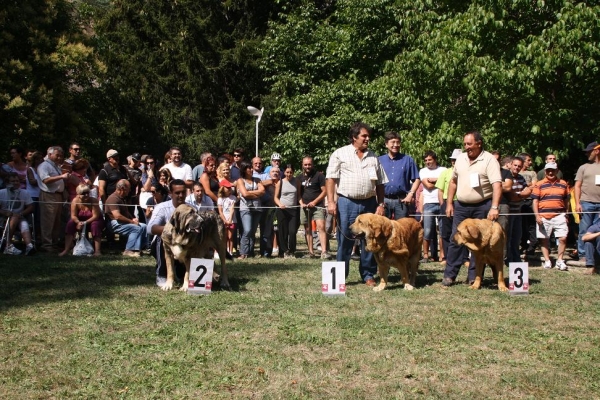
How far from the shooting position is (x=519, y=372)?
5070 millimetres

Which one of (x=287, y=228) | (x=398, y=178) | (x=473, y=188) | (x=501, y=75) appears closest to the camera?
(x=473, y=188)

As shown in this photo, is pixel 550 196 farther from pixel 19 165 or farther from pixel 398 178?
pixel 19 165

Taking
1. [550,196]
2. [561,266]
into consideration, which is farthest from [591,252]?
[550,196]

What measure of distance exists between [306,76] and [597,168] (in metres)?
14.8

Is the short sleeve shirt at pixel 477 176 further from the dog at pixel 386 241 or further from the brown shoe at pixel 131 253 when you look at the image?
the brown shoe at pixel 131 253

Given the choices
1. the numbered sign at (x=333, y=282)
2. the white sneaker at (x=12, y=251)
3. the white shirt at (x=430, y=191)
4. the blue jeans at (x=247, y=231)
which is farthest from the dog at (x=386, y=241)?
the white sneaker at (x=12, y=251)

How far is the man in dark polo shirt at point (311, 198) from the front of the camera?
1253cm

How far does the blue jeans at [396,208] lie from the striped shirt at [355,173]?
1.38m

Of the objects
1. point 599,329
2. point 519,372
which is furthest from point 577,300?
point 519,372

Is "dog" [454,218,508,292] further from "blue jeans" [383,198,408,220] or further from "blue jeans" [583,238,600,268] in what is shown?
"blue jeans" [583,238,600,268]

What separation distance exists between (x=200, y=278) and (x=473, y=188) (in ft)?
12.1

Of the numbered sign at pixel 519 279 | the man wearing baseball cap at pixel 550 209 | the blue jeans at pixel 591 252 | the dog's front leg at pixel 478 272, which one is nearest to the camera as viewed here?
the numbered sign at pixel 519 279

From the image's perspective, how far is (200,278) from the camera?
26.1 feet

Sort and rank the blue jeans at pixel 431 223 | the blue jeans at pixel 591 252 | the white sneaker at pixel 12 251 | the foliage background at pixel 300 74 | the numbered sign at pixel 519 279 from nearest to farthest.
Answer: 1. the numbered sign at pixel 519 279
2. the blue jeans at pixel 591 252
3. the white sneaker at pixel 12 251
4. the blue jeans at pixel 431 223
5. the foliage background at pixel 300 74
